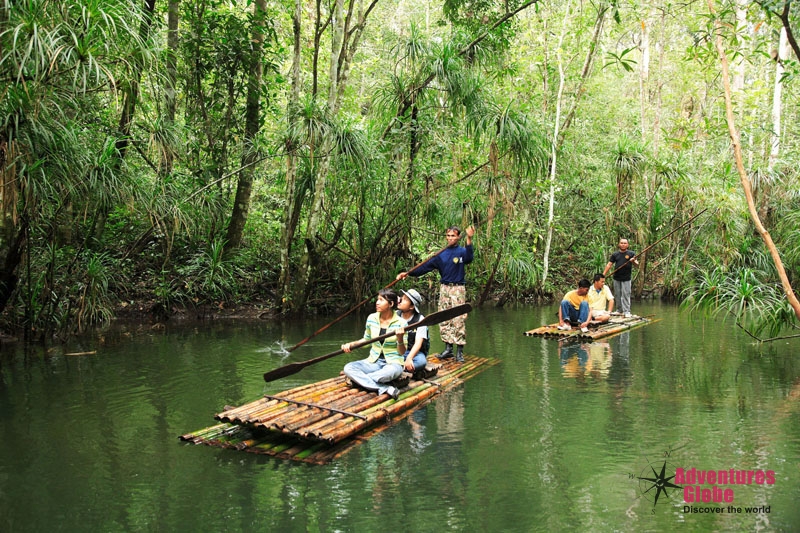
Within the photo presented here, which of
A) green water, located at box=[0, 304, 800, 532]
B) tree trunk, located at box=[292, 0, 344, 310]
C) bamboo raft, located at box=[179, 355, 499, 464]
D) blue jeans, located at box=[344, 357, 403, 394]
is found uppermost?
tree trunk, located at box=[292, 0, 344, 310]

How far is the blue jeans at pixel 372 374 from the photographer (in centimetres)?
533

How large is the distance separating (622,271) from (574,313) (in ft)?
6.99

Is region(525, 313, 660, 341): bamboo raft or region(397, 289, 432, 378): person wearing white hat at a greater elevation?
region(397, 289, 432, 378): person wearing white hat

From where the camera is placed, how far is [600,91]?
20656 millimetres

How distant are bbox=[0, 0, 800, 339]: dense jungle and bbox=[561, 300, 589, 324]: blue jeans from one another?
1.46 meters

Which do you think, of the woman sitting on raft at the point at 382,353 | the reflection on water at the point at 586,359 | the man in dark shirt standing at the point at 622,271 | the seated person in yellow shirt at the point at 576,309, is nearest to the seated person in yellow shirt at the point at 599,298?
the seated person in yellow shirt at the point at 576,309

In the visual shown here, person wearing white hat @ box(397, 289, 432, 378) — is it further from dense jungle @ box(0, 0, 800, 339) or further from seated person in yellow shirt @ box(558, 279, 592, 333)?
seated person in yellow shirt @ box(558, 279, 592, 333)

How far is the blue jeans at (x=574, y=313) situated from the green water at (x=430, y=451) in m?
1.76

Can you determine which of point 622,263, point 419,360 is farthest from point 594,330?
point 419,360

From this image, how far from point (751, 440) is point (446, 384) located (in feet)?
8.79

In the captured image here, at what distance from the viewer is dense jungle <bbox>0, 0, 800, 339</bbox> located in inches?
255

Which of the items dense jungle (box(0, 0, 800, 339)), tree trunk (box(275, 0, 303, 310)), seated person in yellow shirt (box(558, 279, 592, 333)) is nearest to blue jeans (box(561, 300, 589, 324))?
seated person in yellow shirt (box(558, 279, 592, 333))

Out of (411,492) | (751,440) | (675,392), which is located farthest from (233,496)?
(675,392)

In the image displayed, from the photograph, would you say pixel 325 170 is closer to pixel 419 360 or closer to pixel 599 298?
pixel 599 298
